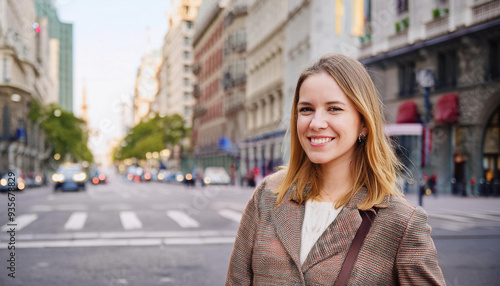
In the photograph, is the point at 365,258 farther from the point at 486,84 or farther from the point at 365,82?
the point at 486,84

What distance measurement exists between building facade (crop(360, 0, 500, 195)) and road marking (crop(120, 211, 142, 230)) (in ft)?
41.7

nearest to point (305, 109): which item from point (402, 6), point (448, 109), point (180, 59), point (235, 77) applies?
point (448, 109)

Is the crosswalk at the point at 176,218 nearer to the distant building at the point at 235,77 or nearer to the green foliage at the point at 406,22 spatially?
the green foliage at the point at 406,22

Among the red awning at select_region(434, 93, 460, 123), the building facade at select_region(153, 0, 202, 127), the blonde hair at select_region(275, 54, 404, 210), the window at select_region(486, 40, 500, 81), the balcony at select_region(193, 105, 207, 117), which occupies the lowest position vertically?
the blonde hair at select_region(275, 54, 404, 210)

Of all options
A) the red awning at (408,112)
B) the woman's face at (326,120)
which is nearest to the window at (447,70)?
A: the red awning at (408,112)

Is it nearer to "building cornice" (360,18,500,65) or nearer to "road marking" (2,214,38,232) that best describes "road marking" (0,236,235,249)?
"road marking" (2,214,38,232)

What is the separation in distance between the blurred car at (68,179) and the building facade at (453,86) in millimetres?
20152

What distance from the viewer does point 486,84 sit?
81.9 ft

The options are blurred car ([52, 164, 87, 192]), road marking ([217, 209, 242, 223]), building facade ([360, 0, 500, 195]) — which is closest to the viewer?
road marking ([217, 209, 242, 223])

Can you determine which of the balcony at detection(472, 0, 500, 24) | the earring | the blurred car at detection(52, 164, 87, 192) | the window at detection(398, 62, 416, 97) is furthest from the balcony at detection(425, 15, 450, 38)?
the earring

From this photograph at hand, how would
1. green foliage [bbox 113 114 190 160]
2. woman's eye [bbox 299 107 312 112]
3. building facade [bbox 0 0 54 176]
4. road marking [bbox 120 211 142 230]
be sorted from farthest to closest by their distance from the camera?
1. green foliage [bbox 113 114 190 160]
2. building facade [bbox 0 0 54 176]
3. road marking [bbox 120 211 142 230]
4. woman's eye [bbox 299 107 312 112]

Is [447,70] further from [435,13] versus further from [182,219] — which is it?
[182,219]

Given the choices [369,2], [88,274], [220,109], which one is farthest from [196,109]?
[88,274]

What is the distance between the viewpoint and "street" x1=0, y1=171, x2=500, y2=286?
778 centimetres
